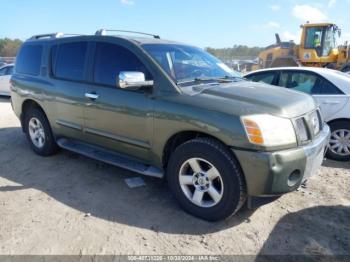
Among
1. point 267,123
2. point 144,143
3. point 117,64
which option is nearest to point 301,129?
point 267,123

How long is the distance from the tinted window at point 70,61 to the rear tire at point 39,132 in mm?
843

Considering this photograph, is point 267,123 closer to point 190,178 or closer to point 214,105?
point 214,105

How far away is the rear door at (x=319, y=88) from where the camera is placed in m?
5.31

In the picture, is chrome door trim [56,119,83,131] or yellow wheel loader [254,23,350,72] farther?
yellow wheel loader [254,23,350,72]

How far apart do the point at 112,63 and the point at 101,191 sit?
161 cm

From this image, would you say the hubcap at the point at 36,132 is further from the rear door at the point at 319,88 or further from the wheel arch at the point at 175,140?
the rear door at the point at 319,88

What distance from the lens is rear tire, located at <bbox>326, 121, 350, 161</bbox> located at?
5.32 meters

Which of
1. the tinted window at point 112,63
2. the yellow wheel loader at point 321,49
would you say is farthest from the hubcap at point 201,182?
the yellow wheel loader at point 321,49

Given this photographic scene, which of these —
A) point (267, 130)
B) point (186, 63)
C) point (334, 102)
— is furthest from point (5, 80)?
point (267, 130)

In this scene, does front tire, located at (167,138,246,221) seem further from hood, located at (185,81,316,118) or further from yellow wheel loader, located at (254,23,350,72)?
yellow wheel loader, located at (254,23,350,72)

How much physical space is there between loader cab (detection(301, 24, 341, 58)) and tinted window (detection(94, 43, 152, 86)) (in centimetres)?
1350

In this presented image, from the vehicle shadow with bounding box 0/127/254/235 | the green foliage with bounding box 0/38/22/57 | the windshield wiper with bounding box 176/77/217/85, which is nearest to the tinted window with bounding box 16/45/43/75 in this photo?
the vehicle shadow with bounding box 0/127/254/235

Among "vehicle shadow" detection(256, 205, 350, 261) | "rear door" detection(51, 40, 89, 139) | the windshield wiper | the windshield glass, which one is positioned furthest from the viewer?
"rear door" detection(51, 40, 89, 139)

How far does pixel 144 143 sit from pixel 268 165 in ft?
4.83
